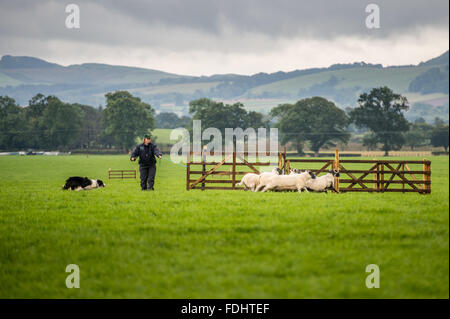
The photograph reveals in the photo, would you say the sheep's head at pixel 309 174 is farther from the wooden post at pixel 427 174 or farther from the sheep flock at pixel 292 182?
the wooden post at pixel 427 174

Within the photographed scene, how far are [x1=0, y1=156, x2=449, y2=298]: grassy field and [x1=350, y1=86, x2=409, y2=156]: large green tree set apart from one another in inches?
4255

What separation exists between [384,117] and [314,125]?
20.1m

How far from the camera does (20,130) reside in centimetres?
9256

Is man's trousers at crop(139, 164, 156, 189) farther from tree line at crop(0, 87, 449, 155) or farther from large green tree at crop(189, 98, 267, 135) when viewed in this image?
large green tree at crop(189, 98, 267, 135)

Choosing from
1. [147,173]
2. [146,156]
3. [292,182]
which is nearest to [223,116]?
[147,173]

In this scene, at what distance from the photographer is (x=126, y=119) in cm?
11944

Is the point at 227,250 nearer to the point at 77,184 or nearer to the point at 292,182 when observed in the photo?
the point at 292,182

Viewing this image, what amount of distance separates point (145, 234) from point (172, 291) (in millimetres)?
3329

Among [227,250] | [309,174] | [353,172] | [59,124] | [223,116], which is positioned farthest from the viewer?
[223,116]

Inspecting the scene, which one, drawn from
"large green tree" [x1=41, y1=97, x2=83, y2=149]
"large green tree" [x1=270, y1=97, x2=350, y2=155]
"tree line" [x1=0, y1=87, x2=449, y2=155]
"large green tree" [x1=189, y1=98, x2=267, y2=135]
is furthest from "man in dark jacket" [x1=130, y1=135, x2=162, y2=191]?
"large green tree" [x1=189, y1=98, x2=267, y2=135]

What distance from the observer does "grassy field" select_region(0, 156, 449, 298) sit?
6793mm

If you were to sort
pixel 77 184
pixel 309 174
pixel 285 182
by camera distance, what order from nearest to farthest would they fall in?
pixel 285 182 < pixel 309 174 < pixel 77 184
